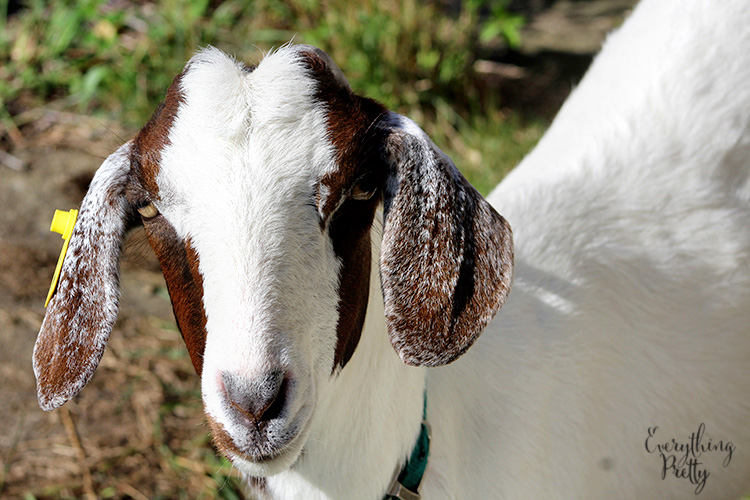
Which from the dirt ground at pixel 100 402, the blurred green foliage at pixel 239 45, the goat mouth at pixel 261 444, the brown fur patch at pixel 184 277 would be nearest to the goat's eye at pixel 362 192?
the brown fur patch at pixel 184 277

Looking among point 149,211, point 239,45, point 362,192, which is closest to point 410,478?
point 362,192

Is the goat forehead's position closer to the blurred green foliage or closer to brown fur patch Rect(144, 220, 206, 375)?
brown fur patch Rect(144, 220, 206, 375)

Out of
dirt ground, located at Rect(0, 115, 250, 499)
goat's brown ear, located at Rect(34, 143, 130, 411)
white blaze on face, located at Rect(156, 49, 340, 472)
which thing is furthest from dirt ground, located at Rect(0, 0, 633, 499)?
white blaze on face, located at Rect(156, 49, 340, 472)

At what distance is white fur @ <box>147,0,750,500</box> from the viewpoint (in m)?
1.69

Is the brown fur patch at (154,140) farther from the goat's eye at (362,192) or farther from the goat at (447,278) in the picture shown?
the goat's eye at (362,192)

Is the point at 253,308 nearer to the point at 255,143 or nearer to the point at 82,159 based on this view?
the point at 255,143

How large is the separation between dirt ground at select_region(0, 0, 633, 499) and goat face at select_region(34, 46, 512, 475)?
0.94 metres

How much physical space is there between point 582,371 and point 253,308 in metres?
1.29

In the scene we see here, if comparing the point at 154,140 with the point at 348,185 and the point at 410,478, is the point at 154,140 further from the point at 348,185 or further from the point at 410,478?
the point at 410,478

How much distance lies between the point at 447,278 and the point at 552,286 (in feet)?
2.70

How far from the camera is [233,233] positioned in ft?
5.45

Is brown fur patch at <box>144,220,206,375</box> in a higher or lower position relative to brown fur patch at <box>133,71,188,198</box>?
lower

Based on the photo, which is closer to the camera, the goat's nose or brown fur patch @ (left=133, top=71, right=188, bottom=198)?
the goat's nose

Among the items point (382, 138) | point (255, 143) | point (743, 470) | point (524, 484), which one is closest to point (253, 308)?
point (255, 143)
